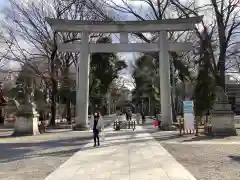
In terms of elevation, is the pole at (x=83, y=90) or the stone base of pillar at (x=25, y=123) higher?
the pole at (x=83, y=90)

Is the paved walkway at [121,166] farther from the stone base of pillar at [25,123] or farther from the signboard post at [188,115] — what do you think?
the stone base of pillar at [25,123]

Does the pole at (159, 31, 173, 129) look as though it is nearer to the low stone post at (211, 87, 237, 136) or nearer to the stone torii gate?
the stone torii gate

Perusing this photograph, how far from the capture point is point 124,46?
28812 millimetres

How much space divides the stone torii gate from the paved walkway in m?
12.9

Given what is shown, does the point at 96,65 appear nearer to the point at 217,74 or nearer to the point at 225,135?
the point at 217,74

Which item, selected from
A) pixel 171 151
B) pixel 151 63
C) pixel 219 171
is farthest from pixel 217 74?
pixel 151 63

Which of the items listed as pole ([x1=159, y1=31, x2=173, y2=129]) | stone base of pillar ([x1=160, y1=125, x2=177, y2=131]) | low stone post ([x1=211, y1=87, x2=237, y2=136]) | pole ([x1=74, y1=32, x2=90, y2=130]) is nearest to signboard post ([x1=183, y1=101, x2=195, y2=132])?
low stone post ([x1=211, y1=87, x2=237, y2=136])

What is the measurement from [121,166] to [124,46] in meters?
17.9

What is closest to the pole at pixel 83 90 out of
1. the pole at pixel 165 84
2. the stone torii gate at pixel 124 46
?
Result: the stone torii gate at pixel 124 46

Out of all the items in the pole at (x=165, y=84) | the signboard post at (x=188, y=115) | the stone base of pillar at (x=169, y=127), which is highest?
the pole at (x=165, y=84)

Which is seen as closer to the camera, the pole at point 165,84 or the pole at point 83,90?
the pole at point 165,84

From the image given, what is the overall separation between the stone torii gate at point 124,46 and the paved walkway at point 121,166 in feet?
42.4

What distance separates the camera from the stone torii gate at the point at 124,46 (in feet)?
94.3

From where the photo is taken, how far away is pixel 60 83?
44219 millimetres
